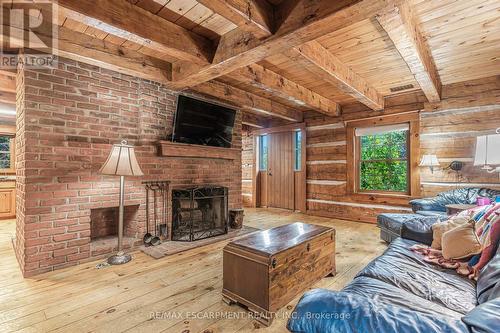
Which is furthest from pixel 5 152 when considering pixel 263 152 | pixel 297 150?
pixel 297 150

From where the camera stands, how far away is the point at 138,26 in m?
2.05

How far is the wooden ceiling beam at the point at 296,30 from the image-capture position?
65.1 inches

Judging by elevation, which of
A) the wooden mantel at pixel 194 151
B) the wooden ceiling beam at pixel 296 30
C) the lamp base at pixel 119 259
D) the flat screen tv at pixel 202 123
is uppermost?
the wooden ceiling beam at pixel 296 30

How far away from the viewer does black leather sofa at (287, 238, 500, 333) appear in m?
0.75

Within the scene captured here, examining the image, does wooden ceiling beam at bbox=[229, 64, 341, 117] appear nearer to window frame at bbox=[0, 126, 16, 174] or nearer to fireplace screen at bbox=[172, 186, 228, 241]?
fireplace screen at bbox=[172, 186, 228, 241]

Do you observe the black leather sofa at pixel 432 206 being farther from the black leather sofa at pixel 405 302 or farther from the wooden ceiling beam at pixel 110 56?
the wooden ceiling beam at pixel 110 56

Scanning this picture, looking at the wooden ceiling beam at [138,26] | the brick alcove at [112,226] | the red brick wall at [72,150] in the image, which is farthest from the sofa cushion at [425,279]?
the red brick wall at [72,150]

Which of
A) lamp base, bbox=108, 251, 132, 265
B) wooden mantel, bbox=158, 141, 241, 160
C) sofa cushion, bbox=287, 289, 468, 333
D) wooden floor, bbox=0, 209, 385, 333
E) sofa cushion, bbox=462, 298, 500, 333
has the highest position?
wooden mantel, bbox=158, 141, 241, 160

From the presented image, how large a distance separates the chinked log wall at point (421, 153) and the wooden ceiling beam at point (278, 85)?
79cm

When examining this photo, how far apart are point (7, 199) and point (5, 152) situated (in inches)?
46.0

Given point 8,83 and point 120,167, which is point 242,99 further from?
point 8,83

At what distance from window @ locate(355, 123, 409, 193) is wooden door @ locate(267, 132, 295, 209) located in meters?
1.60

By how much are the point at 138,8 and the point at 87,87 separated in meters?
1.23

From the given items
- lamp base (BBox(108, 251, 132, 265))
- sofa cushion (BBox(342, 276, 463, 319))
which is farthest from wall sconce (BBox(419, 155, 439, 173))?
lamp base (BBox(108, 251, 132, 265))
